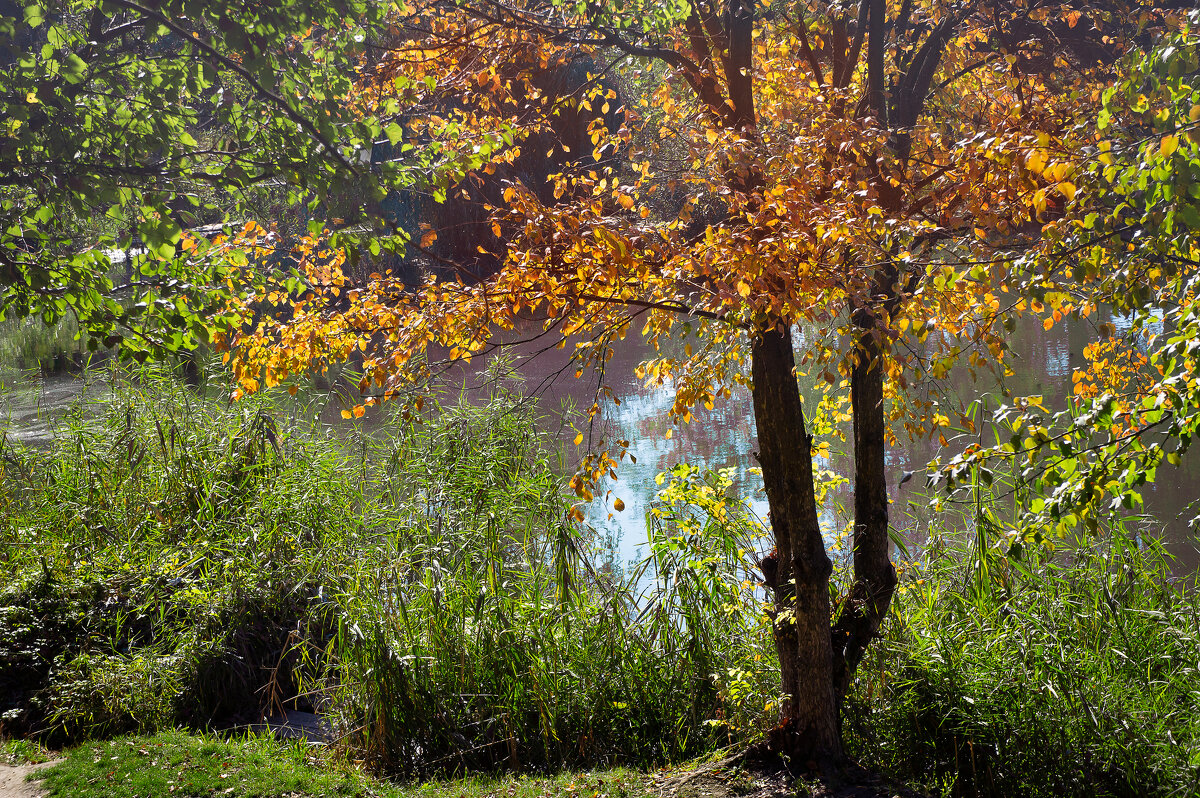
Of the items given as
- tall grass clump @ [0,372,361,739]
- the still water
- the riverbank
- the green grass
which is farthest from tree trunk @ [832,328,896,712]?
tall grass clump @ [0,372,361,739]

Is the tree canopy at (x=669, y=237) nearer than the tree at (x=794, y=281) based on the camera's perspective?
Yes

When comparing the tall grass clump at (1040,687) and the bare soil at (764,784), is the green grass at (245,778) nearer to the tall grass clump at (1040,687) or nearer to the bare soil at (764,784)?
the bare soil at (764,784)

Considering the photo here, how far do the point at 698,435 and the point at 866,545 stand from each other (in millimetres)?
7906

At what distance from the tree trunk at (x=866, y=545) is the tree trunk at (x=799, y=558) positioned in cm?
33

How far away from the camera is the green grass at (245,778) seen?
4.45 m

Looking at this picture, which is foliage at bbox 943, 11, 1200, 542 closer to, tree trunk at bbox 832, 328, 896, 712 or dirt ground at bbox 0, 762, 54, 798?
tree trunk at bbox 832, 328, 896, 712

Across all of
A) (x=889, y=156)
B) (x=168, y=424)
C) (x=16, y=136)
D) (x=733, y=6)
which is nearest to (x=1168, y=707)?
(x=889, y=156)

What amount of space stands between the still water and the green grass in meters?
2.60

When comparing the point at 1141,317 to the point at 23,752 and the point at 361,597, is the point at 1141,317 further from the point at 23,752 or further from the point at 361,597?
the point at 23,752

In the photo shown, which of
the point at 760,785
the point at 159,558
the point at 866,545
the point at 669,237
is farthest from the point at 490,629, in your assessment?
the point at 159,558

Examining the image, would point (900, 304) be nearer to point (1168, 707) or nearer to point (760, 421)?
point (760, 421)

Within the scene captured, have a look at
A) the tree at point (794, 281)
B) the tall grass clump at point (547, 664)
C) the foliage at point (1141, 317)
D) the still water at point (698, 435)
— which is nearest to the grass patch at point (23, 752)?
the tall grass clump at point (547, 664)

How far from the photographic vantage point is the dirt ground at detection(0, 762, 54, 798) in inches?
181

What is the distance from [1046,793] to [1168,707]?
745mm
